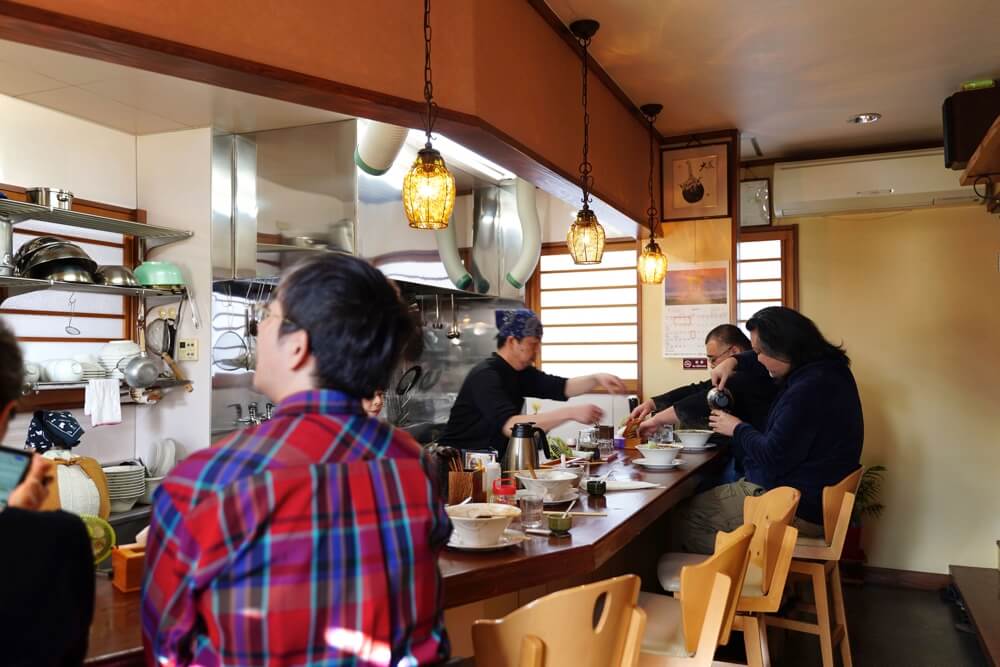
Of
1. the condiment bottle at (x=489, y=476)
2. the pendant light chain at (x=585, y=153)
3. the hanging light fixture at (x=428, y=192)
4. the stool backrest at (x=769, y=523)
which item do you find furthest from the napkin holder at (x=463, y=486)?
the pendant light chain at (x=585, y=153)

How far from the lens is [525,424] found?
3047 millimetres

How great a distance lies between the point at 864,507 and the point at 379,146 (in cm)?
423

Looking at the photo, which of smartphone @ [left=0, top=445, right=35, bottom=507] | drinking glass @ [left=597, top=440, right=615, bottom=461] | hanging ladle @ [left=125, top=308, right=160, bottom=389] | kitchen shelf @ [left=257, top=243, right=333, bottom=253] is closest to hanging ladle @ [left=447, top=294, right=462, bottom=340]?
kitchen shelf @ [left=257, top=243, right=333, bottom=253]

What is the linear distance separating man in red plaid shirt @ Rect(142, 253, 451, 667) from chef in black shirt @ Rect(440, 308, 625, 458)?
2189 millimetres

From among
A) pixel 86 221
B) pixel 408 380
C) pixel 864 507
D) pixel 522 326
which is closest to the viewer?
pixel 86 221

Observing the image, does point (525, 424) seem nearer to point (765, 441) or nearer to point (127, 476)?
point (765, 441)

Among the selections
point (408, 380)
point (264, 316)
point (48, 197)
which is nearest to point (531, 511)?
point (264, 316)

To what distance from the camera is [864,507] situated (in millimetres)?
5539

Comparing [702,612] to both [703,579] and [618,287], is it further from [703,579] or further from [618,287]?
[618,287]

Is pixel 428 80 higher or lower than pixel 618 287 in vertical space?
higher

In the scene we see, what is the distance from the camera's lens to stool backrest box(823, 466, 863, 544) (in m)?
3.17

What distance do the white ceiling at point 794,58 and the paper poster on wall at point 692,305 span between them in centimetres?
98

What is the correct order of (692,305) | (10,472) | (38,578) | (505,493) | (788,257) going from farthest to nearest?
(788,257), (692,305), (505,493), (10,472), (38,578)

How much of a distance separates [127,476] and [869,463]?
4.84 metres
